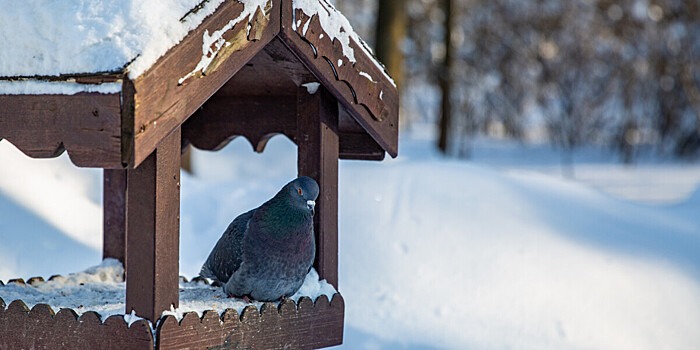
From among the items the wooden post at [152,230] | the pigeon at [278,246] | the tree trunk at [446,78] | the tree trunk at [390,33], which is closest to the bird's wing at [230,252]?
the pigeon at [278,246]

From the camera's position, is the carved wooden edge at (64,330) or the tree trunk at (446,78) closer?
the carved wooden edge at (64,330)

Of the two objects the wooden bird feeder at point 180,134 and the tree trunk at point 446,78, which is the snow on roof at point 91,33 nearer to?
the wooden bird feeder at point 180,134

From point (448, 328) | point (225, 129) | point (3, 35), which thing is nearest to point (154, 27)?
point (3, 35)

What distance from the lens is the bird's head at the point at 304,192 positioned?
2484 millimetres

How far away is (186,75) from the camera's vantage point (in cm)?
205

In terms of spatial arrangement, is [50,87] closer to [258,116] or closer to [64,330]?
[64,330]

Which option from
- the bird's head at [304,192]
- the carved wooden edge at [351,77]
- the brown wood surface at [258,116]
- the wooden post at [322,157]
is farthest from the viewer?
the brown wood surface at [258,116]

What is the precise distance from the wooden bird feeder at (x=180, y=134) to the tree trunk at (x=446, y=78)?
8.43 meters

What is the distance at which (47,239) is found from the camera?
180 inches

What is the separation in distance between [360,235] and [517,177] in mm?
1542

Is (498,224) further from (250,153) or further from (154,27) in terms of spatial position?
(250,153)

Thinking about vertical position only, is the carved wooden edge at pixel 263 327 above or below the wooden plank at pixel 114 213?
below

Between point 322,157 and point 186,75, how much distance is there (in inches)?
30.5

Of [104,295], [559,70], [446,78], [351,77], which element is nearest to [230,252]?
[104,295]
